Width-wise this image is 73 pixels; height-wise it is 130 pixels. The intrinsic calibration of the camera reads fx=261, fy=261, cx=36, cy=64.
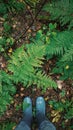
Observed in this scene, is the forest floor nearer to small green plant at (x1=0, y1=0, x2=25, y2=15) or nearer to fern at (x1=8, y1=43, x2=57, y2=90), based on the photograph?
small green plant at (x1=0, y1=0, x2=25, y2=15)

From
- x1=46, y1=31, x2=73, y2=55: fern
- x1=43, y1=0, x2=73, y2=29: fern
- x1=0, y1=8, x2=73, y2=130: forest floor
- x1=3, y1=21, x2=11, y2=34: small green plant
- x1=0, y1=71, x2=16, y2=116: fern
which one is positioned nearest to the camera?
x1=0, y1=71, x2=16, y2=116: fern

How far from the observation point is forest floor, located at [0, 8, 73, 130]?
3711 millimetres

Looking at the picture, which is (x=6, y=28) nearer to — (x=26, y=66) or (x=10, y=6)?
(x=10, y=6)

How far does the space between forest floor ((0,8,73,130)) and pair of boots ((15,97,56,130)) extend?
0.08 meters

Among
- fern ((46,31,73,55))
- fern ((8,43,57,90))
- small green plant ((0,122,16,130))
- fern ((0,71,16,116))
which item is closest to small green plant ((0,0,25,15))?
fern ((46,31,73,55))

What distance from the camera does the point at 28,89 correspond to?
378cm

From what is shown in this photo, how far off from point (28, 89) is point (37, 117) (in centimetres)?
42

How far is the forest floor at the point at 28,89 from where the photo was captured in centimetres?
371

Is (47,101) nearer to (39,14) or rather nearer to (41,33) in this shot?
(41,33)

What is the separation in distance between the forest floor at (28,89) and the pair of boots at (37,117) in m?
0.08

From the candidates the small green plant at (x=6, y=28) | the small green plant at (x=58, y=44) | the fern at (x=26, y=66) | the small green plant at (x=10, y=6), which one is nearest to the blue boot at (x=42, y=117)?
the small green plant at (x=58, y=44)

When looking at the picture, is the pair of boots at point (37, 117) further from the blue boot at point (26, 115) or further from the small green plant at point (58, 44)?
the small green plant at point (58, 44)

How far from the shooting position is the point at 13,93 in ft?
12.1

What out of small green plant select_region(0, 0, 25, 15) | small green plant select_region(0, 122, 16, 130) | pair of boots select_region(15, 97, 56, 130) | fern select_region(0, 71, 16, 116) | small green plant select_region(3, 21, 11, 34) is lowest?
small green plant select_region(0, 122, 16, 130)
